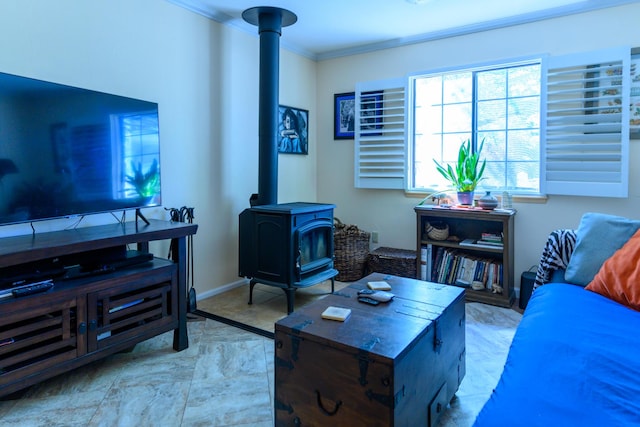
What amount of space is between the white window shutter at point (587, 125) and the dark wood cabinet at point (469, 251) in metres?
0.53

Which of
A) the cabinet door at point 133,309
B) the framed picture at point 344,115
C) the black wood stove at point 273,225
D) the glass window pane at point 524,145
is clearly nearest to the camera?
the cabinet door at point 133,309

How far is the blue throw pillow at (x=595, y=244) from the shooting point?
6.71ft

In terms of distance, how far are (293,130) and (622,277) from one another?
3.13m

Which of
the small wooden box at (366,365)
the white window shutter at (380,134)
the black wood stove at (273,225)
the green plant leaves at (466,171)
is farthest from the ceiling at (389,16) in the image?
the small wooden box at (366,365)

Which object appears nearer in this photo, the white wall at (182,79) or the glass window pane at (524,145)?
the white wall at (182,79)

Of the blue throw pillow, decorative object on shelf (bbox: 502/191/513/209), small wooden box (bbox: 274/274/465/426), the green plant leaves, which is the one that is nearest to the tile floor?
small wooden box (bbox: 274/274/465/426)

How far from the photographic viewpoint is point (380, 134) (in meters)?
4.06

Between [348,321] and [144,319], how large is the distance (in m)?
1.32

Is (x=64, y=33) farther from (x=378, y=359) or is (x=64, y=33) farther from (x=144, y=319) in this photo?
(x=378, y=359)

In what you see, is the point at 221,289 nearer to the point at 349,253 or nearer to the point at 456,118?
the point at 349,253

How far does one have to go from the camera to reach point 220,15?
10.8 ft

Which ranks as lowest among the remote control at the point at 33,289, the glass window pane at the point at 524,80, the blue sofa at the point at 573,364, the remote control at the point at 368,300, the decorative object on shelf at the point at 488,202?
the blue sofa at the point at 573,364

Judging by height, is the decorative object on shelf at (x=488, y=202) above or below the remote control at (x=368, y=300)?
above

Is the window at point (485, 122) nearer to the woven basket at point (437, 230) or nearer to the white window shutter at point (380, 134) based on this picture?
the white window shutter at point (380, 134)
